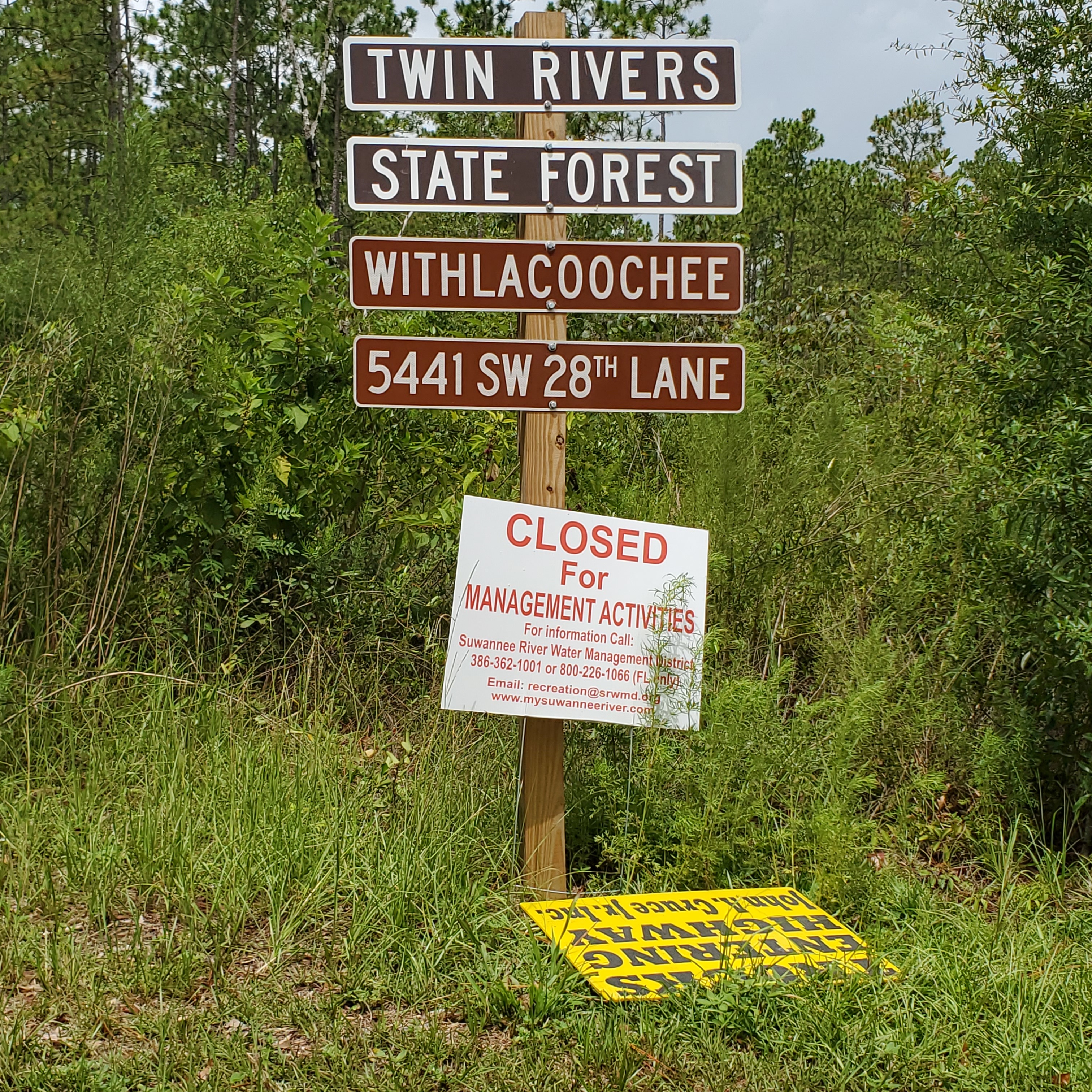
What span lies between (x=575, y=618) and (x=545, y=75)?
1748 mm

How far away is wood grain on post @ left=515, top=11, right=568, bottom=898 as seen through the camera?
3.40 m

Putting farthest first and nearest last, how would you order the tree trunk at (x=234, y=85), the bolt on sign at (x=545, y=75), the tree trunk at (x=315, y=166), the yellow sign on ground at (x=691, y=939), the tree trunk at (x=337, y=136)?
the tree trunk at (x=234, y=85), the tree trunk at (x=337, y=136), the tree trunk at (x=315, y=166), the bolt on sign at (x=545, y=75), the yellow sign on ground at (x=691, y=939)

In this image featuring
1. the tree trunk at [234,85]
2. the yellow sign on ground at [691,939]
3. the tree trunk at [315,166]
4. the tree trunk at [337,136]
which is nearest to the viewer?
the yellow sign on ground at [691,939]

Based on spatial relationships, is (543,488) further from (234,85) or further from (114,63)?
(234,85)

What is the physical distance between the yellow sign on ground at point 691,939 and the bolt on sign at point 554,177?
2.19m

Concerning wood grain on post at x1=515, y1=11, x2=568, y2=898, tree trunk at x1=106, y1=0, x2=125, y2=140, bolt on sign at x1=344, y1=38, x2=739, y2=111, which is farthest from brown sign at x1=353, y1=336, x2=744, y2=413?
tree trunk at x1=106, y1=0, x2=125, y2=140

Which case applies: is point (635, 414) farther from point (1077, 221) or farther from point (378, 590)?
point (1077, 221)

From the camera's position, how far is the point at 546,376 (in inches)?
135

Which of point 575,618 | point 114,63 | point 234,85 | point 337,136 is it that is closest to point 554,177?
point 575,618

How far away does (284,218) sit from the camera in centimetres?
1165

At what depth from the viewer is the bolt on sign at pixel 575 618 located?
11.0 feet

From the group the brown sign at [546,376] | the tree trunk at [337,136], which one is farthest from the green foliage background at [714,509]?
the tree trunk at [337,136]

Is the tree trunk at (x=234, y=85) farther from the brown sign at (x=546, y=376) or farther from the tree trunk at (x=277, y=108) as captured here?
the brown sign at (x=546, y=376)

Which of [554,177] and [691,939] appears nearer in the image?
[691,939]
